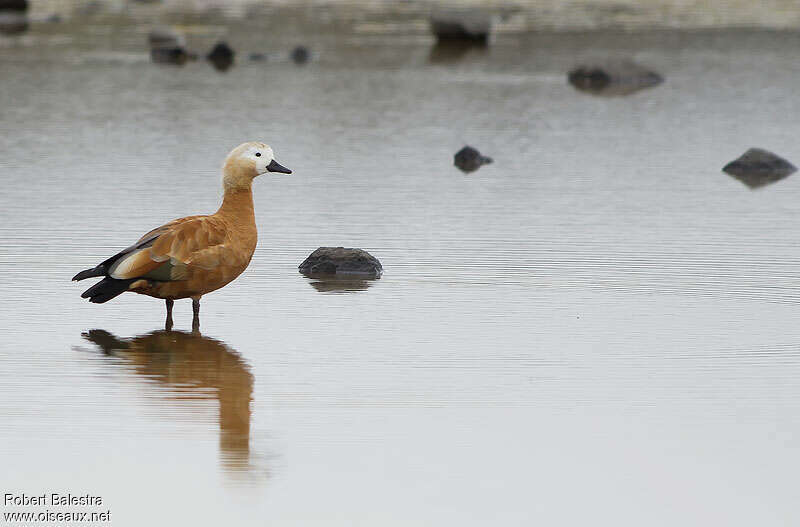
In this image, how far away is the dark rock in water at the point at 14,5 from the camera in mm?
54938

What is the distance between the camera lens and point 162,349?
464 inches

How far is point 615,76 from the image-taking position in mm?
36281

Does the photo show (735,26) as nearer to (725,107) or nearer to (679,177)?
Result: (725,107)

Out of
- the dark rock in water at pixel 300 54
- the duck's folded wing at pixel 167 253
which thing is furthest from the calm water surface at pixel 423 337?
the dark rock in water at pixel 300 54

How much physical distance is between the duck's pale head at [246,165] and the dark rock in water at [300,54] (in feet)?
89.3

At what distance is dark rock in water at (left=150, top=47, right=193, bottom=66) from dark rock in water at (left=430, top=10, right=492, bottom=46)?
26.2ft

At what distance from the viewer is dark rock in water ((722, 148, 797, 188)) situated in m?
22.0

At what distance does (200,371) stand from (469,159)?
12.1 metres

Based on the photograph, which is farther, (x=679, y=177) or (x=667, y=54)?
(x=667, y=54)

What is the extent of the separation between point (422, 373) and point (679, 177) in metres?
11.4

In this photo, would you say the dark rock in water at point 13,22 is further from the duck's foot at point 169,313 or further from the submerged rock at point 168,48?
the duck's foot at point 169,313

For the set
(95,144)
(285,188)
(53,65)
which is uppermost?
(53,65)

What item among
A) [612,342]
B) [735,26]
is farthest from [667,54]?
[612,342]

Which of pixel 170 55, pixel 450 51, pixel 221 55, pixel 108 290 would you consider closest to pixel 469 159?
pixel 108 290
